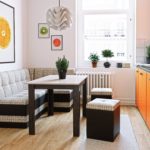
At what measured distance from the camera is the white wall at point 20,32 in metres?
5.20

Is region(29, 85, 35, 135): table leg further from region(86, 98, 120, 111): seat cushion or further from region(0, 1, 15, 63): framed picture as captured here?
region(0, 1, 15, 63): framed picture

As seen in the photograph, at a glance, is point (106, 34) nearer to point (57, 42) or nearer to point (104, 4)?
point (104, 4)

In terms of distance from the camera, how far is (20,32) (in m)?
5.44

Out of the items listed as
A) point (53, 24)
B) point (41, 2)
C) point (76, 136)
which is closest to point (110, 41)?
point (41, 2)

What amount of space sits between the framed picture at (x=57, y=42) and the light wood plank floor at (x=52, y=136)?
5.99 ft

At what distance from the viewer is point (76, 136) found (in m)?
3.52

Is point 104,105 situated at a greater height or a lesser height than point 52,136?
greater

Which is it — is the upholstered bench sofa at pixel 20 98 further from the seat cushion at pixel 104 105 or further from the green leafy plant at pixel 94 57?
the seat cushion at pixel 104 105

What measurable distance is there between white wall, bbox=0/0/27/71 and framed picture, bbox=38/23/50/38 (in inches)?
12.7

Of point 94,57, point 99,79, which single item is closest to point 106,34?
point 94,57

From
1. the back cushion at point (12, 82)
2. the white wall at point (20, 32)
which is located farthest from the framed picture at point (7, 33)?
the back cushion at point (12, 82)

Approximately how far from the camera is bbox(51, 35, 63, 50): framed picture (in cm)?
574

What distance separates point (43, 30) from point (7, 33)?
120 cm

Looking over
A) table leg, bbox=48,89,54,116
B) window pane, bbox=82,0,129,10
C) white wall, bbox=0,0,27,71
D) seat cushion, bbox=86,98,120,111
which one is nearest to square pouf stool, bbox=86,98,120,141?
seat cushion, bbox=86,98,120,111
